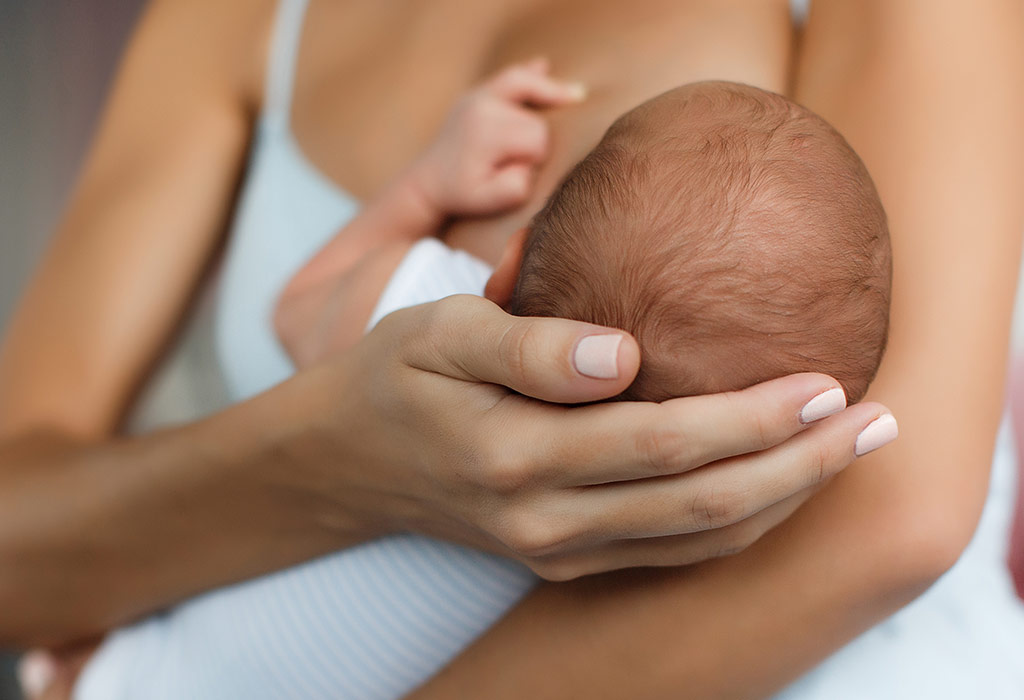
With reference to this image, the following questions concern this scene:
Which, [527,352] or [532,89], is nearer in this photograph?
[527,352]

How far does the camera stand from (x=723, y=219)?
580 millimetres

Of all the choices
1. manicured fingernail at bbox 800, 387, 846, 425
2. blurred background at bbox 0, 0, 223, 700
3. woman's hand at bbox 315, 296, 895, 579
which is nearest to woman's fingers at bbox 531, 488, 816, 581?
woman's hand at bbox 315, 296, 895, 579

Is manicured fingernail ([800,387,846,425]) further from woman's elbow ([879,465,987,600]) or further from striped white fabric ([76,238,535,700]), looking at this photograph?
striped white fabric ([76,238,535,700])

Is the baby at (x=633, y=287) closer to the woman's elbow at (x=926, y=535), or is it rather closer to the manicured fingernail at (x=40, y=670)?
the woman's elbow at (x=926, y=535)

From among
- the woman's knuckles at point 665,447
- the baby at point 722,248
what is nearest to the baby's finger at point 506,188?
the baby at point 722,248

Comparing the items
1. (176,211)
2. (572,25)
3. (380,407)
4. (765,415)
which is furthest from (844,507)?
(176,211)

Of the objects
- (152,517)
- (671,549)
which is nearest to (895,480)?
(671,549)

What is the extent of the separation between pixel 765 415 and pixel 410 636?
475mm

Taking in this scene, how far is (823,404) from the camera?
0.50 metres

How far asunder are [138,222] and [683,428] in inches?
39.5

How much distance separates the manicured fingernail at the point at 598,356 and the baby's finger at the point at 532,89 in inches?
20.2

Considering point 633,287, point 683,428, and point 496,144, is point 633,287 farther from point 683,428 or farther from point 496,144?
point 496,144

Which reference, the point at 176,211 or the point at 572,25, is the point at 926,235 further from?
the point at 176,211

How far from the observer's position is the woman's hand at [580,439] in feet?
1.59
